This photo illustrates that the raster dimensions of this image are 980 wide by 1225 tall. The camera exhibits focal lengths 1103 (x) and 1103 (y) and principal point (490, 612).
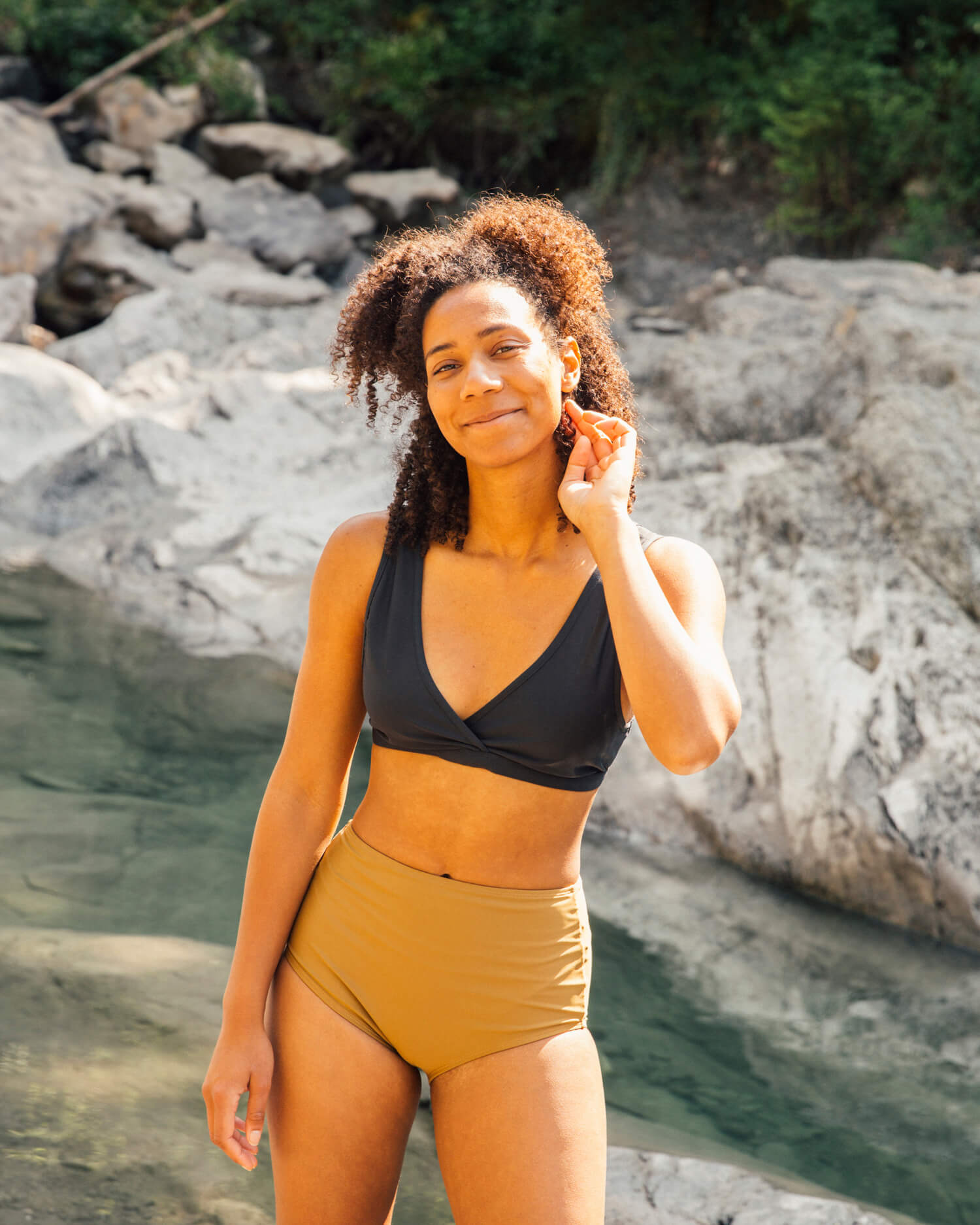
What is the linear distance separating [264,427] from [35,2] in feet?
25.8

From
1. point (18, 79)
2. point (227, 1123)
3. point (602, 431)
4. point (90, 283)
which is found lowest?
point (227, 1123)

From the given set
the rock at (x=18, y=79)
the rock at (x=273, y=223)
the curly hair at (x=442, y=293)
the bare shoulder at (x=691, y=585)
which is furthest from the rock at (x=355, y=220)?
the bare shoulder at (x=691, y=585)

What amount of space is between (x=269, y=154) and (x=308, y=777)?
10.9 metres

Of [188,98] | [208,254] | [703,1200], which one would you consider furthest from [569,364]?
[188,98]

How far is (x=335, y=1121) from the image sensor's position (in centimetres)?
151

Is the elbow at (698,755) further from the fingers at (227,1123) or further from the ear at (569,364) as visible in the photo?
the fingers at (227,1123)

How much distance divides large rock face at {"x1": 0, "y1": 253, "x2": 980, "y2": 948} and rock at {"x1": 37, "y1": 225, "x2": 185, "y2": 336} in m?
1.16

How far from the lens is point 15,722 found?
15.1ft

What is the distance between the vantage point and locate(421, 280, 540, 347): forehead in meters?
1.70

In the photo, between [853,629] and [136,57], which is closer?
[853,629]

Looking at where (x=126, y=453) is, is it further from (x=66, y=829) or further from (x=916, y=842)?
(x=916, y=842)

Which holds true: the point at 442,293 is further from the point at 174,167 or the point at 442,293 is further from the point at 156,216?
the point at 174,167

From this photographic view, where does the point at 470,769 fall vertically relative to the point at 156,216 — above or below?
below

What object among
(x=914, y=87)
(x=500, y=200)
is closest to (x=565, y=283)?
(x=500, y=200)
